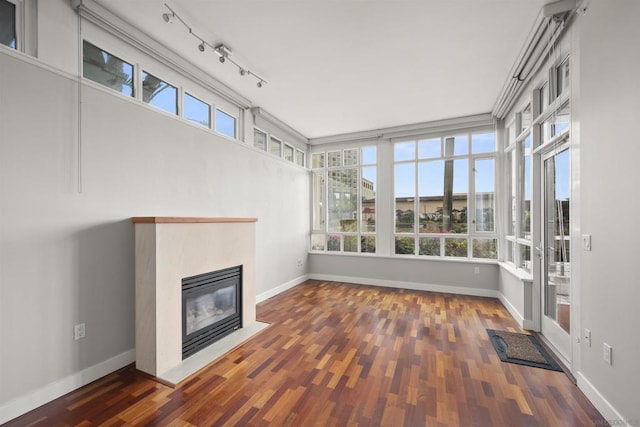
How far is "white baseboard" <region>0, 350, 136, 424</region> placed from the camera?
5.90 feet

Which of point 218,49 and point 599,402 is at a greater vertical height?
point 218,49

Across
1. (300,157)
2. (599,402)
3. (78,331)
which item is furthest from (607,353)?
(300,157)

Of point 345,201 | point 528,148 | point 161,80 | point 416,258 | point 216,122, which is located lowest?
point 416,258

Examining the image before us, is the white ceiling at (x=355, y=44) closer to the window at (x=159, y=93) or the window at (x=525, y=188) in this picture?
A: the window at (x=159, y=93)

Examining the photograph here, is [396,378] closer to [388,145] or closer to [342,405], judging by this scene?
[342,405]

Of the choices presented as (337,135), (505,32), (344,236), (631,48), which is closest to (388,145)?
(337,135)

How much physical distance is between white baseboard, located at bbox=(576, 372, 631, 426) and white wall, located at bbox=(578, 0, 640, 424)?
2 centimetres

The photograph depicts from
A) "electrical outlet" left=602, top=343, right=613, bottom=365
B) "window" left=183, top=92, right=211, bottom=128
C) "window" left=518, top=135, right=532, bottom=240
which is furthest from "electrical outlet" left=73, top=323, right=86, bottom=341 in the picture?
"window" left=518, top=135, right=532, bottom=240

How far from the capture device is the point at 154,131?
9.02 feet

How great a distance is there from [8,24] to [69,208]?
1353 mm

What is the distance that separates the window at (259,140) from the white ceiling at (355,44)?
1.53 ft

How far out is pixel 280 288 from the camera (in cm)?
496

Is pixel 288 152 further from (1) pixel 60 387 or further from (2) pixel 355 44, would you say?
(1) pixel 60 387

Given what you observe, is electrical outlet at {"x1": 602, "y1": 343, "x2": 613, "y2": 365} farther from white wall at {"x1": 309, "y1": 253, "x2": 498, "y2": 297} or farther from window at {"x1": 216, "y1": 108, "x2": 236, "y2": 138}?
window at {"x1": 216, "y1": 108, "x2": 236, "y2": 138}
